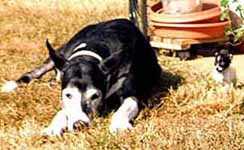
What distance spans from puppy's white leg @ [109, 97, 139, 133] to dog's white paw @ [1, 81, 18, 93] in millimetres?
1333

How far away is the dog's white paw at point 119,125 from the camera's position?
17.1ft

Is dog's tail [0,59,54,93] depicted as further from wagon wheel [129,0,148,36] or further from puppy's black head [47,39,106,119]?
wagon wheel [129,0,148,36]

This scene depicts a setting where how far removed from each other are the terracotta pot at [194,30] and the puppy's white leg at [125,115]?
2.32 meters

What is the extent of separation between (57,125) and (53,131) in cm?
7

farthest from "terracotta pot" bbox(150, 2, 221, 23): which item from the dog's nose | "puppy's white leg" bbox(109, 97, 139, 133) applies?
the dog's nose

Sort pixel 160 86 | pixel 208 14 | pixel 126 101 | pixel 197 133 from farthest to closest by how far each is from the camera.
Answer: pixel 208 14 < pixel 160 86 < pixel 126 101 < pixel 197 133

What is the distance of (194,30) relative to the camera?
7941 mm

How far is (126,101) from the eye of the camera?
18.9ft

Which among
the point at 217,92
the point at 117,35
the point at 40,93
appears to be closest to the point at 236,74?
the point at 217,92

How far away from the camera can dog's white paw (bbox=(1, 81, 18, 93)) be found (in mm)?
6609

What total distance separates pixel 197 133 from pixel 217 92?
1367 millimetres

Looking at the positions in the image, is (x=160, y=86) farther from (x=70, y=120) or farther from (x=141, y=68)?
(x=70, y=120)

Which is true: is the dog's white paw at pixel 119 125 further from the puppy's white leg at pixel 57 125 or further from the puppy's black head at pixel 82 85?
the puppy's white leg at pixel 57 125

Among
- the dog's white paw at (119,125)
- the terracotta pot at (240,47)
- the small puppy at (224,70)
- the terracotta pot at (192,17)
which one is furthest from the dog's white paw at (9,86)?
the terracotta pot at (240,47)
